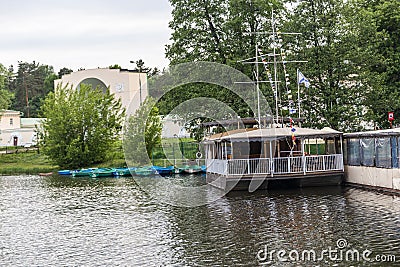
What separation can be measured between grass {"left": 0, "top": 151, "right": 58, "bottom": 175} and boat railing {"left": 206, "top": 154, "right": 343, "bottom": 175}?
35363 mm

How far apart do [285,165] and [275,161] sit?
0.63 meters

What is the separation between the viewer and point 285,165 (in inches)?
1297

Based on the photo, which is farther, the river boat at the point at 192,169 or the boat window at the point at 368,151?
the river boat at the point at 192,169

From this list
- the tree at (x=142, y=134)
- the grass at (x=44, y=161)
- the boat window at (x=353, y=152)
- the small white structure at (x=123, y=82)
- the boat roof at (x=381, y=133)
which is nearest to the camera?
the boat roof at (x=381, y=133)

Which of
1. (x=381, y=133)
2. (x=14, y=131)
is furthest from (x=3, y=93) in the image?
(x=381, y=133)

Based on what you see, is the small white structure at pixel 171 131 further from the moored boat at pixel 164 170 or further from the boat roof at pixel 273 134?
the boat roof at pixel 273 134

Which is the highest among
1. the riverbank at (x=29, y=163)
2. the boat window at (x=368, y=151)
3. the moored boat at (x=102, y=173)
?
the boat window at (x=368, y=151)

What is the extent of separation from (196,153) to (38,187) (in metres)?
18.3

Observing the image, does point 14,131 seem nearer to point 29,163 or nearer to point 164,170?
point 29,163

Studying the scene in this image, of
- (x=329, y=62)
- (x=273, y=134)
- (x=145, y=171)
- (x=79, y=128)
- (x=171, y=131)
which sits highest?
(x=329, y=62)

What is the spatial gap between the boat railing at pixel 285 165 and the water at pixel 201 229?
126 centimetres

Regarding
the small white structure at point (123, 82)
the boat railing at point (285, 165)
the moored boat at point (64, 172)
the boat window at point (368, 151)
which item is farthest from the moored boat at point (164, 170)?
the small white structure at point (123, 82)

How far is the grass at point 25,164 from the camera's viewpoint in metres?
63.6

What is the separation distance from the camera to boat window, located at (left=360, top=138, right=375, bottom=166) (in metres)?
31.4
